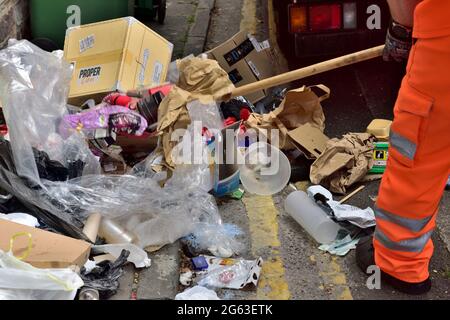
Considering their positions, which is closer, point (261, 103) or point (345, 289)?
point (345, 289)

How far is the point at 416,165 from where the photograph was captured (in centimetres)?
260

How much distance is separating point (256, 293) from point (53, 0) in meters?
2.59

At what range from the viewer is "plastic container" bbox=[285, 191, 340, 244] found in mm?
3221

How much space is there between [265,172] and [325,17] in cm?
116

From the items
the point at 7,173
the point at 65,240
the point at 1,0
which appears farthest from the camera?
the point at 1,0

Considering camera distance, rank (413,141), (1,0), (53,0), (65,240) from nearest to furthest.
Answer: (413,141), (65,240), (1,0), (53,0)

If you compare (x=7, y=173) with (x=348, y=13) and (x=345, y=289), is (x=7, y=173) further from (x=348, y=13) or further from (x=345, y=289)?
(x=348, y=13)

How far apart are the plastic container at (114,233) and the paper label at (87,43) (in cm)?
141

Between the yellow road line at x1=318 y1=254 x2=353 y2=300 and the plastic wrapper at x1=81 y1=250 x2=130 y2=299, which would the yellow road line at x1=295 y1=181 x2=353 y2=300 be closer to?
the yellow road line at x1=318 y1=254 x2=353 y2=300

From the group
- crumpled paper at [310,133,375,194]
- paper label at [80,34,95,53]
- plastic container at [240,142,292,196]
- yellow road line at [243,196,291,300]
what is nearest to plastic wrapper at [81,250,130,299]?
yellow road line at [243,196,291,300]

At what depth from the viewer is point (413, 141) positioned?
2549 millimetres

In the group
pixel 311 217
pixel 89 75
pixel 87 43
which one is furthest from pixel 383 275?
pixel 87 43

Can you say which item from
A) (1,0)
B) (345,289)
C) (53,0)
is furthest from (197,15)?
(345,289)

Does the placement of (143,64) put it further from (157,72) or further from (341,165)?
(341,165)
